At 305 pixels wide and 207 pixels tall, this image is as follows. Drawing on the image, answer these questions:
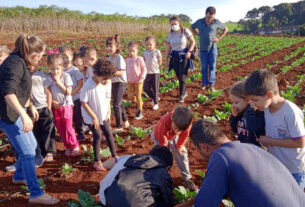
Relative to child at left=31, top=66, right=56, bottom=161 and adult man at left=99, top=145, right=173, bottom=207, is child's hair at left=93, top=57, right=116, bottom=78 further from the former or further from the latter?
adult man at left=99, top=145, right=173, bottom=207

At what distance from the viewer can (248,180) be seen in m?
1.91

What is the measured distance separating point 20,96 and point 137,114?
11.9ft

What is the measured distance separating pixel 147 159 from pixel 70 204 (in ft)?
4.02

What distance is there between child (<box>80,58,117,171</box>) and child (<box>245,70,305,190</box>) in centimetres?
198

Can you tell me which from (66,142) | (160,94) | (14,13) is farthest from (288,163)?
(14,13)

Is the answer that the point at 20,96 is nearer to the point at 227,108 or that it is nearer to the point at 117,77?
the point at 117,77

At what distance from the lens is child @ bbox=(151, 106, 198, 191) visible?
3.16 metres

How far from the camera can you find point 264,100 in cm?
259

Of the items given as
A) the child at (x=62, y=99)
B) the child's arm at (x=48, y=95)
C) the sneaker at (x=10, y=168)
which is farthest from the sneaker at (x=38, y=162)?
the child's arm at (x=48, y=95)

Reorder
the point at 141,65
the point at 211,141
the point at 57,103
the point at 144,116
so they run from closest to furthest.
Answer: the point at 211,141, the point at 57,103, the point at 141,65, the point at 144,116

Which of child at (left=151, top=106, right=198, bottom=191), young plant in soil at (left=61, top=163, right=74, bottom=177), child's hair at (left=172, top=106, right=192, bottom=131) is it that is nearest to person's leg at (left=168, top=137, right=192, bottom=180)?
child at (left=151, top=106, right=198, bottom=191)

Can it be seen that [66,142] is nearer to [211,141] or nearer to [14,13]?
[211,141]

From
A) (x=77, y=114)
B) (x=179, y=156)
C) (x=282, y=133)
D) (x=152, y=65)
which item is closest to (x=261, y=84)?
(x=282, y=133)

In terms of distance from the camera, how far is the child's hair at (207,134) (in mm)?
2283
